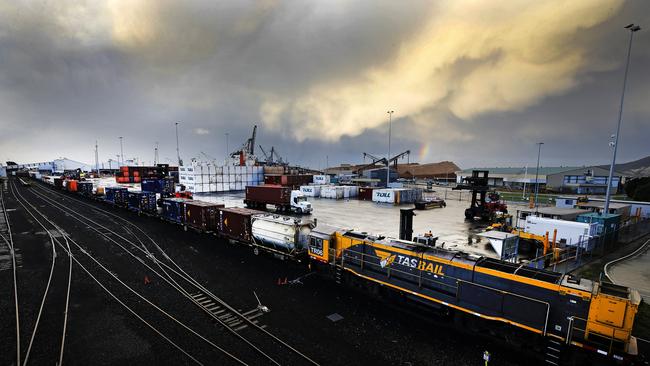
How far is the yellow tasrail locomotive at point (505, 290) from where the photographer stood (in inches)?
363

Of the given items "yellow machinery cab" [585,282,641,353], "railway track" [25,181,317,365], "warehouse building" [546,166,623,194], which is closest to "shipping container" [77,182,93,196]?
"railway track" [25,181,317,365]

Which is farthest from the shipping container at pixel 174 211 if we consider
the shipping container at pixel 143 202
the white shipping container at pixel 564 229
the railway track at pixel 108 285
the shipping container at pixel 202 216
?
the white shipping container at pixel 564 229

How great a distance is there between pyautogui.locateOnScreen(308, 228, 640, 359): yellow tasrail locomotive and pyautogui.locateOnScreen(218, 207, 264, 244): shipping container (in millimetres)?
10355

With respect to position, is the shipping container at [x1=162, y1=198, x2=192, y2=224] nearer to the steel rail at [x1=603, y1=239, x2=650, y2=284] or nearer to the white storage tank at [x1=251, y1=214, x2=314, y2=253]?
the white storage tank at [x1=251, y1=214, x2=314, y2=253]

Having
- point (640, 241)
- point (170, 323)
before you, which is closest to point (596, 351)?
point (170, 323)

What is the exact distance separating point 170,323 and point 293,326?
580 cm

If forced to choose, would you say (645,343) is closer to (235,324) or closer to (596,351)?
(596,351)

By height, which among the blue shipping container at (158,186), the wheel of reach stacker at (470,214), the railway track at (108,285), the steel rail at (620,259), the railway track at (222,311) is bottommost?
the railway track at (108,285)

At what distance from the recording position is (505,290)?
11.4 meters

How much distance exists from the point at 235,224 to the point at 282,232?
6.54 meters

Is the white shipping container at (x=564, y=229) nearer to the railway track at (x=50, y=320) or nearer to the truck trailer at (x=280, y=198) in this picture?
the truck trailer at (x=280, y=198)

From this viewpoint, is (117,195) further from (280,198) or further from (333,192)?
(333,192)

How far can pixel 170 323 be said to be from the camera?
13.2m

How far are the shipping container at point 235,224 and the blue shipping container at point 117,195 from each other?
29.7m
